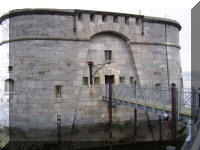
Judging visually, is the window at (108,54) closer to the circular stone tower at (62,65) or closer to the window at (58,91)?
the circular stone tower at (62,65)

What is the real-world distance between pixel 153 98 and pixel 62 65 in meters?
6.45

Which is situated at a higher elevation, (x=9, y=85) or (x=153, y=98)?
(x=9, y=85)

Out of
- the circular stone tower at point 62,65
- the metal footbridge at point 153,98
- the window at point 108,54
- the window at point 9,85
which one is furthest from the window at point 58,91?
the window at point 108,54

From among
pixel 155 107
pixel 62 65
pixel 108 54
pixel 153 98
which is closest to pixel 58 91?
pixel 62 65

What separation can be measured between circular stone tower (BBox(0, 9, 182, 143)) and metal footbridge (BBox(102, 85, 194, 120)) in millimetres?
1725

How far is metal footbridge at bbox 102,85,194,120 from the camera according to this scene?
8648mm

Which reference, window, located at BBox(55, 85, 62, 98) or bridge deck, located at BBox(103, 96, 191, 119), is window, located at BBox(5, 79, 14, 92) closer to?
window, located at BBox(55, 85, 62, 98)

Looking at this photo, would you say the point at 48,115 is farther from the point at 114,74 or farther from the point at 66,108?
the point at 114,74

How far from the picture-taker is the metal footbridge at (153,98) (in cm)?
865

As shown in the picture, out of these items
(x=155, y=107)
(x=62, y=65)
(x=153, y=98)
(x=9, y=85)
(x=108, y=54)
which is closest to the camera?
(x=155, y=107)

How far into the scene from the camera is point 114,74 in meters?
15.9

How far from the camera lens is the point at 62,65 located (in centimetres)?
1438

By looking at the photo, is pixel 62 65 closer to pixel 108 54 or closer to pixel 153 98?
pixel 108 54

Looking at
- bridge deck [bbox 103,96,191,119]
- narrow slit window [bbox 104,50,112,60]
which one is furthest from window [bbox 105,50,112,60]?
bridge deck [bbox 103,96,191,119]
